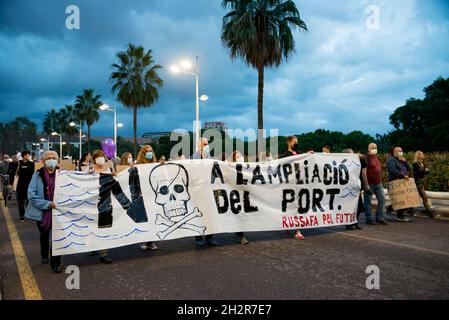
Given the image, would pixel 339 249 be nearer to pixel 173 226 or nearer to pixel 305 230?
pixel 305 230

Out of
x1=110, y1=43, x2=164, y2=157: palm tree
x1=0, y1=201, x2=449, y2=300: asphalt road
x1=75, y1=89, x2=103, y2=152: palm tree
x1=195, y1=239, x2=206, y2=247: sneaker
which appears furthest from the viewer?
x1=75, y1=89, x2=103, y2=152: palm tree

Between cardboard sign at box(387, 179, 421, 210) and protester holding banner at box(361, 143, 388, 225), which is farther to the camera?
cardboard sign at box(387, 179, 421, 210)

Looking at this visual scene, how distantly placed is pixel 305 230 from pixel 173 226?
10.4 ft

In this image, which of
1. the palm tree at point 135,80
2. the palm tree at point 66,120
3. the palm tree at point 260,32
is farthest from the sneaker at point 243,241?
the palm tree at point 66,120

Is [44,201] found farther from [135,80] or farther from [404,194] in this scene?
[135,80]

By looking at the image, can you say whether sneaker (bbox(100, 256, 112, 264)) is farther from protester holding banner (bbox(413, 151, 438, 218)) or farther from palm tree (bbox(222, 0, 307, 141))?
palm tree (bbox(222, 0, 307, 141))

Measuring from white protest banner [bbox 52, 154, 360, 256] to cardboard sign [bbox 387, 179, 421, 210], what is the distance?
146cm

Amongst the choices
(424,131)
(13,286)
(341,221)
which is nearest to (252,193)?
(341,221)

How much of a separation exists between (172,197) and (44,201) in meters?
1.96

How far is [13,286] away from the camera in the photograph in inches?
168

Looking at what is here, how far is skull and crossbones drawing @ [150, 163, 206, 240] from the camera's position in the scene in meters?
5.92

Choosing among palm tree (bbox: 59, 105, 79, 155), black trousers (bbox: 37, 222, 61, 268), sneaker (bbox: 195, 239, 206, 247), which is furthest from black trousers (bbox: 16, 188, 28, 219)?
palm tree (bbox: 59, 105, 79, 155)

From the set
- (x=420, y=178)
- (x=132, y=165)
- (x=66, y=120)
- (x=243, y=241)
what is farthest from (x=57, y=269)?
(x=66, y=120)

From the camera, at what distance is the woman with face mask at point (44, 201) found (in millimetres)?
4992
